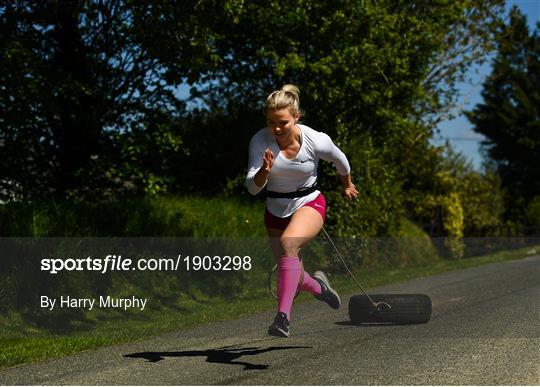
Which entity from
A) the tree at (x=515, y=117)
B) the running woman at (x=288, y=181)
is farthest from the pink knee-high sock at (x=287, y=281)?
the tree at (x=515, y=117)

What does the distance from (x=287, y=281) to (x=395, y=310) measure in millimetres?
2799

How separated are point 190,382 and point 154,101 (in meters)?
13.3

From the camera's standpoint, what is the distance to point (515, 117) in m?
56.5

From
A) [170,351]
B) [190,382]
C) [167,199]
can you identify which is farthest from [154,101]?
[190,382]

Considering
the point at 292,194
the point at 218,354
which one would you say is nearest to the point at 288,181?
the point at 292,194

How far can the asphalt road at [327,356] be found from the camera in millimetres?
6617

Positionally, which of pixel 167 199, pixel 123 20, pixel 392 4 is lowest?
pixel 167 199

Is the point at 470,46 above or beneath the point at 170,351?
above

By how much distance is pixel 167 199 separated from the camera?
16828 mm

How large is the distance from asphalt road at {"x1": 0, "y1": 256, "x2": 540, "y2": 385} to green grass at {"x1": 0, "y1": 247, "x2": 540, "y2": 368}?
0.45 metres

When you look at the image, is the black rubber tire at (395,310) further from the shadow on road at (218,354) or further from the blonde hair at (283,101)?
the blonde hair at (283,101)

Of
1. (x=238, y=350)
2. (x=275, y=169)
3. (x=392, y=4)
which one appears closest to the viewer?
(x=275, y=169)

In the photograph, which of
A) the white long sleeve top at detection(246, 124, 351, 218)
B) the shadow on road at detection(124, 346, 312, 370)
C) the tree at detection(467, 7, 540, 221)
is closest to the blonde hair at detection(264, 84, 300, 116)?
the white long sleeve top at detection(246, 124, 351, 218)

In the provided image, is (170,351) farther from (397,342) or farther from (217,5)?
(217,5)
